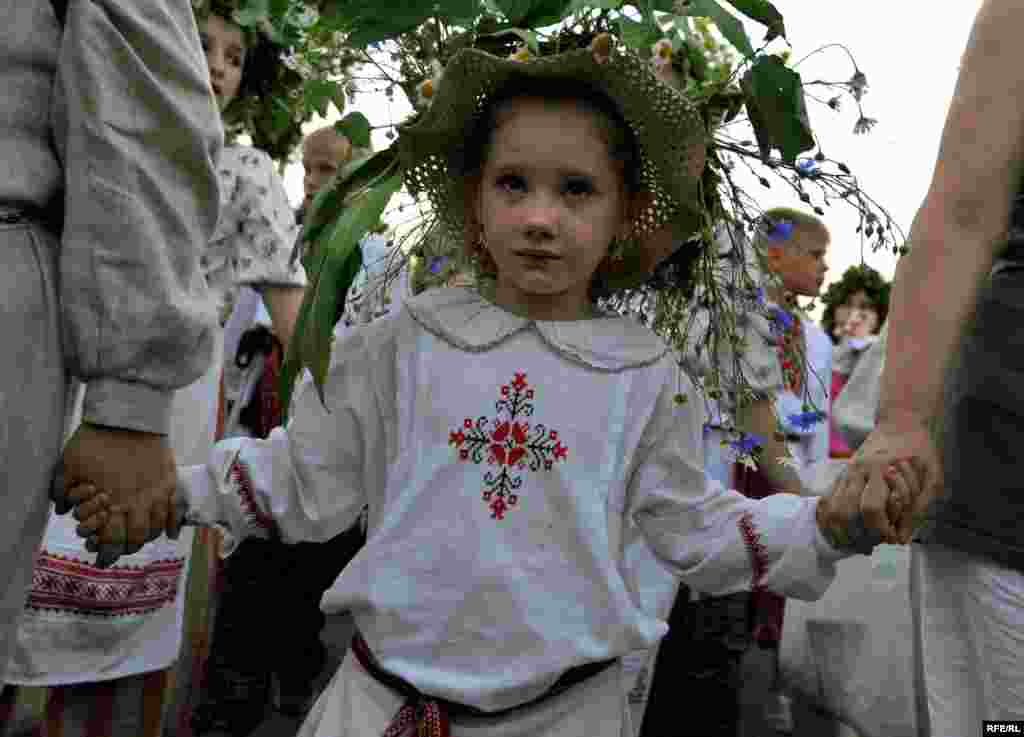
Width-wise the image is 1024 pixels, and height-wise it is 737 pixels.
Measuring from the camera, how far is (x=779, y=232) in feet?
7.69

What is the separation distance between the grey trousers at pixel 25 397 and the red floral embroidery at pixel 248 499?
1.44ft

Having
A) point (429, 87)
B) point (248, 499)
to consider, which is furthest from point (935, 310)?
point (248, 499)

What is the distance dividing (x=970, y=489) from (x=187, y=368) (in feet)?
4.00

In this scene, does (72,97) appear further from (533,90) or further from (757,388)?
(757,388)

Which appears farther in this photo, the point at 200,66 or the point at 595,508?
the point at 595,508

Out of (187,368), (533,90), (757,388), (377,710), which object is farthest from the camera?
(757,388)

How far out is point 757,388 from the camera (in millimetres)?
2650

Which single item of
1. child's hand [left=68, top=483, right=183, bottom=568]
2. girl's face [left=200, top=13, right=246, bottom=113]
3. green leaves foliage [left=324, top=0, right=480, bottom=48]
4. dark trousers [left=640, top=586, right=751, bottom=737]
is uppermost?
girl's face [left=200, top=13, right=246, bottom=113]

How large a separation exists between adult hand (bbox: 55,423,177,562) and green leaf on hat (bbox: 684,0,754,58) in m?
1.16

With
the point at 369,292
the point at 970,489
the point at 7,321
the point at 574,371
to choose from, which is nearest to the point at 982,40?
the point at 970,489

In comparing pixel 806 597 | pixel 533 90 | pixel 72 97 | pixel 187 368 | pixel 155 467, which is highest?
pixel 533 90

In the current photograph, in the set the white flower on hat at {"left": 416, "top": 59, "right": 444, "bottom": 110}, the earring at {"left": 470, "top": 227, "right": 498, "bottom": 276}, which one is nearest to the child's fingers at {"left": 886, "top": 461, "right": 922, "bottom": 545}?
the earring at {"left": 470, "top": 227, "right": 498, "bottom": 276}

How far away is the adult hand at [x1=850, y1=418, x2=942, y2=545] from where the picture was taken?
1922 millimetres

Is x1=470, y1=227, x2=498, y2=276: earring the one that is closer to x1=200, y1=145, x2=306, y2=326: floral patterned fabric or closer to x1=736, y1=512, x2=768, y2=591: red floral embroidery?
x1=736, y1=512, x2=768, y2=591: red floral embroidery
